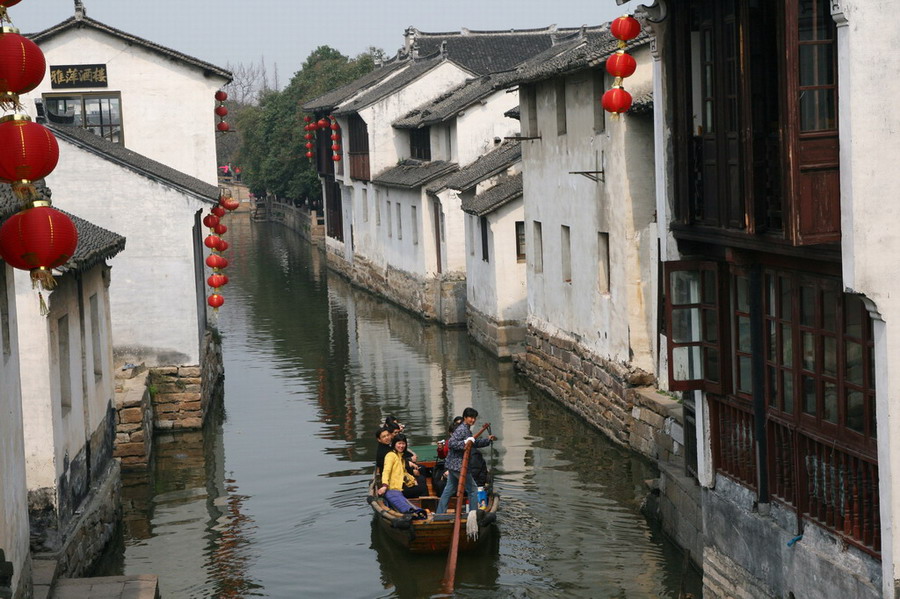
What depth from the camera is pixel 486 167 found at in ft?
104

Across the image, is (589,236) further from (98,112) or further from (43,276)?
(98,112)

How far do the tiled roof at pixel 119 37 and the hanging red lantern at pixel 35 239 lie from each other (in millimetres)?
21079

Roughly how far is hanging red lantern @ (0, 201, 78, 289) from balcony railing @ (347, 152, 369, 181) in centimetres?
3421

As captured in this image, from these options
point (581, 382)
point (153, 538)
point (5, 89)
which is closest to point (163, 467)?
point (153, 538)

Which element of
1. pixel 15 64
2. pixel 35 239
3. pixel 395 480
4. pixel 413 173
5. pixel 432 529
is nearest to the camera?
pixel 15 64

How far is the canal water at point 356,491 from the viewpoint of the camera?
14617 mm

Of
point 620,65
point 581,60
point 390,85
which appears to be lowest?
point 620,65

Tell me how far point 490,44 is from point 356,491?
A: 114 feet

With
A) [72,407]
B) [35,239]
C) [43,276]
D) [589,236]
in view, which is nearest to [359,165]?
[589,236]

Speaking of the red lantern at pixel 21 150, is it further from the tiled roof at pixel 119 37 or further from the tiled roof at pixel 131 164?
the tiled roof at pixel 119 37

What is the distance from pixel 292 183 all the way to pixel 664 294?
52.4 meters

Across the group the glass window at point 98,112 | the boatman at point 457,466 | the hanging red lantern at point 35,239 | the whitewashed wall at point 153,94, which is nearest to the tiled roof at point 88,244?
the hanging red lantern at point 35,239

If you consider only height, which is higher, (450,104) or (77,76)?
(77,76)

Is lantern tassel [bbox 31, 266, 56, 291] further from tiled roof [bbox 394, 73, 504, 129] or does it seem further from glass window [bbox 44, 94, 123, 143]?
tiled roof [bbox 394, 73, 504, 129]
